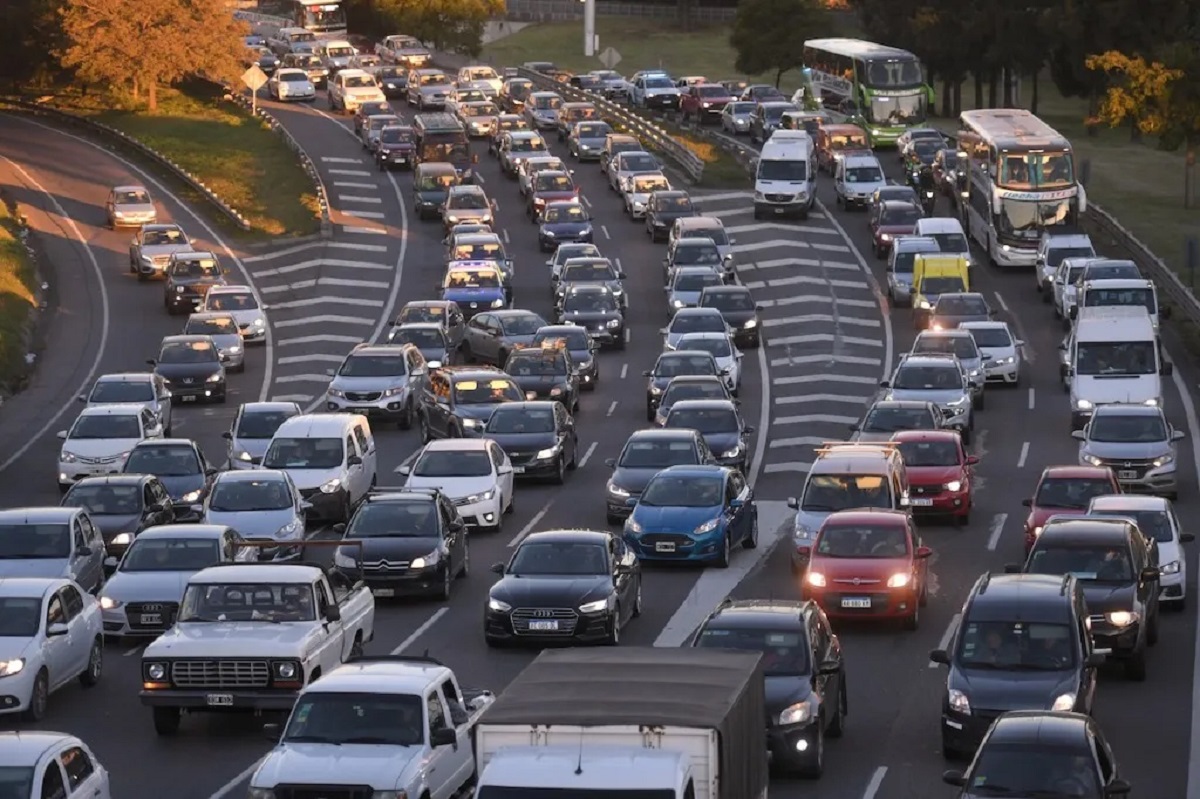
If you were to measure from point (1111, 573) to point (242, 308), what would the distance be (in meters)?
32.8

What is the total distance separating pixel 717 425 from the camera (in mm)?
42250

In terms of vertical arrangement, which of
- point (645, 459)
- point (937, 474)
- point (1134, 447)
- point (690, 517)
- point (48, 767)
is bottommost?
point (1134, 447)

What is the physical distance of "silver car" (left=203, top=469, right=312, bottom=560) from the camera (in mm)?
34031

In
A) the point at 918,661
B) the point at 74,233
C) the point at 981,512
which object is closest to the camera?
the point at 918,661

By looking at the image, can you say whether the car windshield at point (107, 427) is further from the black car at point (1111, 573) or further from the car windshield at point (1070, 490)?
the black car at point (1111, 573)

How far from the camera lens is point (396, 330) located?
172 feet

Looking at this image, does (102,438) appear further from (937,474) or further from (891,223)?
(891,223)

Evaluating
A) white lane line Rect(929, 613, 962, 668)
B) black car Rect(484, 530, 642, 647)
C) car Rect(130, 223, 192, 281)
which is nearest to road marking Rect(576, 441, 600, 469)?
black car Rect(484, 530, 642, 647)

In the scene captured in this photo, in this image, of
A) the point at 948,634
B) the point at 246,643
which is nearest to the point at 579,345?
the point at 948,634

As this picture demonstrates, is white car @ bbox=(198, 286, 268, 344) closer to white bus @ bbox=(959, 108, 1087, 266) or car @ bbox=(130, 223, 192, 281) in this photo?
car @ bbox=(130, 223, 192, 281)

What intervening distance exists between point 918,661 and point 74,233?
50054mm

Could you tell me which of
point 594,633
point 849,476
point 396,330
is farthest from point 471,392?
point 594,633

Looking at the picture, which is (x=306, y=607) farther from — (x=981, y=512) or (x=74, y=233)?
(x=74, y=233)

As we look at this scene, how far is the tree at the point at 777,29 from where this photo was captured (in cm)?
12231
